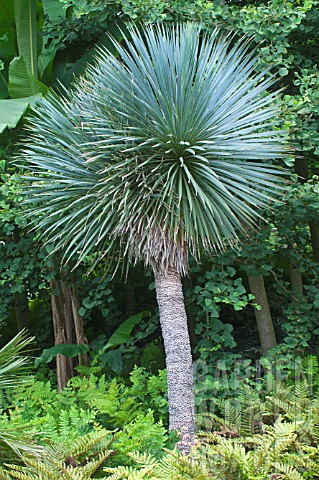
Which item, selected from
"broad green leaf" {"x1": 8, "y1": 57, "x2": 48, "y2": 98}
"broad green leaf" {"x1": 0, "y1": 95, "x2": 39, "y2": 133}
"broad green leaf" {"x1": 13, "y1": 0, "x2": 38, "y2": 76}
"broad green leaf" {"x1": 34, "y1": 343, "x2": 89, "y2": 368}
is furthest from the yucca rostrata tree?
"broad green leaf" {"x1": 13, "y1": 0, "x2": 38, "y2": 76}

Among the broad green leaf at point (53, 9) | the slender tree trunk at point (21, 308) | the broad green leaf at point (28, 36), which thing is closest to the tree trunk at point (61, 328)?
the slender tree trunk at point (21, 308)

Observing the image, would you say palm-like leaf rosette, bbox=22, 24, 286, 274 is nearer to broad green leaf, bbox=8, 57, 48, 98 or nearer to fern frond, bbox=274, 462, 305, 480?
broad green leaf, bbox=8, 57, 48, 98

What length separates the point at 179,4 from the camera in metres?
5.25

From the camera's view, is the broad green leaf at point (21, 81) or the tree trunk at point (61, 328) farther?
the tree trunk at point (61, 328)

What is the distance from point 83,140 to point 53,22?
88.2 inches

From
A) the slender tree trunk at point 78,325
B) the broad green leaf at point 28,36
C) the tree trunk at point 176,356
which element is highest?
the broad green leaf at point 28,36

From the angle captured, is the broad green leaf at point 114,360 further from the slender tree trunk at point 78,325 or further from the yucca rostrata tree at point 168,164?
the yucca rostrata tree at point 168,164

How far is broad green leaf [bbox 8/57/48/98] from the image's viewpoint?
5203mm

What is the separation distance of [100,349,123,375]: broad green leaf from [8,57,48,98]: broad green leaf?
8.94 ft

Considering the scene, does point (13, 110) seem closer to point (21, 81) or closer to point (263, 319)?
point (21, 81)

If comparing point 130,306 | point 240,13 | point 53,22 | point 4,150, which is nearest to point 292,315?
point 130,306

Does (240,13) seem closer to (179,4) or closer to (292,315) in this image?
(179,4)

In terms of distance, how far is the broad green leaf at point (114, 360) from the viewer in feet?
18.4

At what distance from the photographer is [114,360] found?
18.6ft
